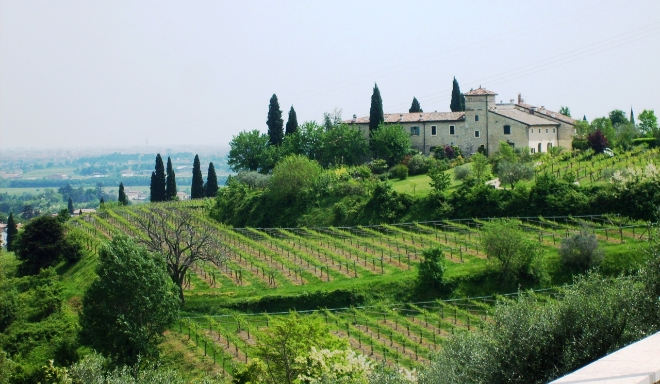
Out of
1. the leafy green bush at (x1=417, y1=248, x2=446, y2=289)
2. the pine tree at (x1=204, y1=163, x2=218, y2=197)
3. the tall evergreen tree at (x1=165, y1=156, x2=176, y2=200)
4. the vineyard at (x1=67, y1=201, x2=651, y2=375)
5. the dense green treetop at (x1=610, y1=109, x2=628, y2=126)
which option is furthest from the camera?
the dense green treetop at (x1=610, y1=109, x2=628, y2=126)

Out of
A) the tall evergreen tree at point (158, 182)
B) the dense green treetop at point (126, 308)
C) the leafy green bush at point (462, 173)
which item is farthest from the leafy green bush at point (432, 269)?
the tall evergreen tree at point (158, 182)

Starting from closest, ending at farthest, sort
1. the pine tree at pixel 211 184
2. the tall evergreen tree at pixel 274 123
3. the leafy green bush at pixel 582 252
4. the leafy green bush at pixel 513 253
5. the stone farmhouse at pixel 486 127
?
the leafy green bush at pixel 513 253 → the leafy green bush at pixel 582 252 → the stone farmhouse at pixel 486 127 → the tall evergreen tree at pixel 274 123 → the pine tree at pixel 211 184

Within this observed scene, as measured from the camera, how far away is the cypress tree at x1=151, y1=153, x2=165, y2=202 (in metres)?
66.1

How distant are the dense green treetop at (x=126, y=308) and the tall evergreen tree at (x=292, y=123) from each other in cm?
3781

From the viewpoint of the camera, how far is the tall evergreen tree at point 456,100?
69.3 meters

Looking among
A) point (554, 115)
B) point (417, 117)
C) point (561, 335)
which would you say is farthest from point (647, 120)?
point (561, 335)

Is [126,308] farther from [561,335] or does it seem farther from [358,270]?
[561,335]

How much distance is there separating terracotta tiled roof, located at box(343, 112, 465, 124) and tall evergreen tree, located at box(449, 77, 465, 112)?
9044 millimetres

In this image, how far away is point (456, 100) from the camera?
228ft

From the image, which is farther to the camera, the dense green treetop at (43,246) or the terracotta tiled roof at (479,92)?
the terracotta tiled roof at (479,92)

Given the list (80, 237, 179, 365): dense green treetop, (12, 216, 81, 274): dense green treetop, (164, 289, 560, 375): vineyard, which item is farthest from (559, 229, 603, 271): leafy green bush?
(12, 216, 81, 274): dense green treetop

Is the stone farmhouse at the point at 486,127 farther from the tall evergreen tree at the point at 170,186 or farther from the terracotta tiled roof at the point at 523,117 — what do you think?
the tall evergreen tree at the point at 170,186

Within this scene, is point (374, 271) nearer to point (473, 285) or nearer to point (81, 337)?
point (473, 285)

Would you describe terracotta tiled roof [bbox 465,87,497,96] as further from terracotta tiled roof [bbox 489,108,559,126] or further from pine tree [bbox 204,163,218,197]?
pine tree [bbox 204,163,218,197]
